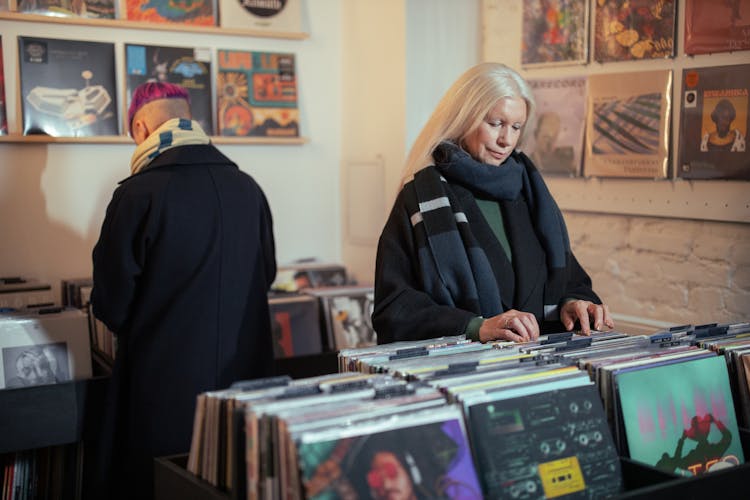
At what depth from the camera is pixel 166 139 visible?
3002 mm

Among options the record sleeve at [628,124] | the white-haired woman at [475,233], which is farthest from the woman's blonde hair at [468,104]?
the record sleeve at [628,124]

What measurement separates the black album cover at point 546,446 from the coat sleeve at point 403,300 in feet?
2.07

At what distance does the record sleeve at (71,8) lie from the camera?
12.5 ft

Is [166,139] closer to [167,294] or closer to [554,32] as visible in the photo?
[167,294]

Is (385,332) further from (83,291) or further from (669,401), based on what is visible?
(83,291)

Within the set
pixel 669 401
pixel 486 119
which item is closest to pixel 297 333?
pixel 486 119

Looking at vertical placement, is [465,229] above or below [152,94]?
below

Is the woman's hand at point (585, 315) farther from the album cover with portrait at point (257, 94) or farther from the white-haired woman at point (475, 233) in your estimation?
the album cover with portrait at point (257, 94)

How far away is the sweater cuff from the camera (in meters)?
2.25

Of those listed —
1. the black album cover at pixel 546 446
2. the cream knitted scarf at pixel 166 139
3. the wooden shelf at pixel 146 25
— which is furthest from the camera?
the wooden shelf at pixel 146 25

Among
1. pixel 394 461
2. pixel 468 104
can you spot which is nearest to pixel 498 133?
pixel 468 104

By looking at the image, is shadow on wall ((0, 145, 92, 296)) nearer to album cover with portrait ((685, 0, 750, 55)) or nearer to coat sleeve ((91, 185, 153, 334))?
coat sleeve ((91, 185, 153, 334))

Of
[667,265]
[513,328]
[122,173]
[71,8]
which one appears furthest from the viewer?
[122,173]

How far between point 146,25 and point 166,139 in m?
1.26
